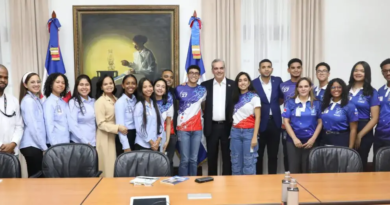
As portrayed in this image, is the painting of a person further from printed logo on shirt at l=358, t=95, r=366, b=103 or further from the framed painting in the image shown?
printed logo on shirt at l=358, t=95, r=366, b=103

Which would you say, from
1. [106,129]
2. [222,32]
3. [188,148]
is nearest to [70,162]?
[106,129]

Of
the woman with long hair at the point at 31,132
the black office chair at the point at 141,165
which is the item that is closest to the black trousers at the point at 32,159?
the woman with long hair at the point at 31,132

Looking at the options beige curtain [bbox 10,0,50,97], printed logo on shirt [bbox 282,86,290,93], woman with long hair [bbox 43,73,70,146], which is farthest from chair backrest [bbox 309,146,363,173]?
beige curtain [bbox 10,0,50,97]

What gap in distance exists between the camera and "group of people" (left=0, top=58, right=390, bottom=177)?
3.42 metres

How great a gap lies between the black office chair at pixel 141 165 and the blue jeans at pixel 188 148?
142 centimetres

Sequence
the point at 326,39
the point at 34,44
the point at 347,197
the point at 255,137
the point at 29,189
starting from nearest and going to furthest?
the point at 347,197 → the point at 29,189 → the point at 255,137 → the point at 34,44 → the point at 326,39

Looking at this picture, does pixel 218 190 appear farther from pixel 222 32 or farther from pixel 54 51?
pixel 54 51

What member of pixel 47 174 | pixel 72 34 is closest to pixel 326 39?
pixel 72 34

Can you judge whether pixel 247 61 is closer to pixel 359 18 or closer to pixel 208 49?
pixel 208 49

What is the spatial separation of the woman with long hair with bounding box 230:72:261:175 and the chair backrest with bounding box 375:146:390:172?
60.0 inches

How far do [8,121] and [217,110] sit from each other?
2496mm

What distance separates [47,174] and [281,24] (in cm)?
415

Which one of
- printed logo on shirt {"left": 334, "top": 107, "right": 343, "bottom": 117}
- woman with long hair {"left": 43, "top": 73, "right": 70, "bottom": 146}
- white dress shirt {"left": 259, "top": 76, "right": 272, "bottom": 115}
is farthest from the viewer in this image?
white dress shirt {"left": 259, "top": 76, "right": 272, "bottom": 115}

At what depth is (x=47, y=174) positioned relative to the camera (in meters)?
2.81
